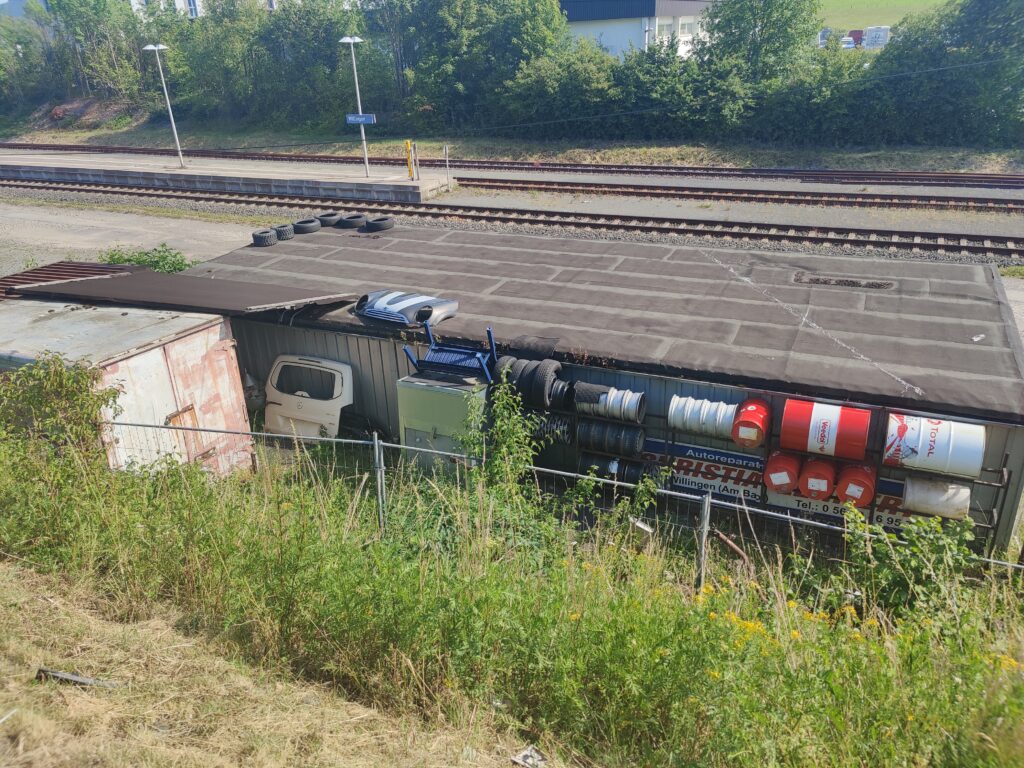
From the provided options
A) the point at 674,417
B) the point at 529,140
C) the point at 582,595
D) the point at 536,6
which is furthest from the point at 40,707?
the point at 536,6

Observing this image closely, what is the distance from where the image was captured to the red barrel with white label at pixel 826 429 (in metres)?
7.84

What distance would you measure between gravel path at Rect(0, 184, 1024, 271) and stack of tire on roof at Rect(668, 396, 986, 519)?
1021cm

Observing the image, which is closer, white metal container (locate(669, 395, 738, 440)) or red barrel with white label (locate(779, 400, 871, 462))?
red barrel with white label (locate(779, 400, 871, 462))

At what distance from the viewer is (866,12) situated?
94125mm

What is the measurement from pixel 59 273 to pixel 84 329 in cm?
405

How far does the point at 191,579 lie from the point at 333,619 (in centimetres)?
140

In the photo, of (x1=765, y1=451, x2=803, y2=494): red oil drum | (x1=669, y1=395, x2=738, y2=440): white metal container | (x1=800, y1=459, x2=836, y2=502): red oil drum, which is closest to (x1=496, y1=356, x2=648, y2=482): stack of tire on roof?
(x1=669, y1=395, x2=738, y2=440): white metal container

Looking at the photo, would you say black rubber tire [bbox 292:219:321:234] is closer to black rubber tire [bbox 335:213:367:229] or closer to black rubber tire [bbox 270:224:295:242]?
black rubber tire [bbox 270:224:295:242]

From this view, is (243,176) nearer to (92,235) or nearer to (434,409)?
(92,235)

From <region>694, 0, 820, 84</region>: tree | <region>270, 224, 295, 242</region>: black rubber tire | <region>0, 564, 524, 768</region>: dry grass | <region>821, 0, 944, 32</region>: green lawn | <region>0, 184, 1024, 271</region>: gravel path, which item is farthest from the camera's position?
<region>821, 0, 944, 32</region>: green lawn

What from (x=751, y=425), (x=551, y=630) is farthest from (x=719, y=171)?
(x=551, y=630)

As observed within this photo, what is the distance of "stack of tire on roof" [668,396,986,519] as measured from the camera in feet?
24.6

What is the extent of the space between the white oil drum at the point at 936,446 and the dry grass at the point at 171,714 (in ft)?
17.4

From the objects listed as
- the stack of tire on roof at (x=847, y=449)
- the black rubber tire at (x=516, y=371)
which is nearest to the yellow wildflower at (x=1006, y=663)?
the stack of tire on roof at (x=847, y=449)
